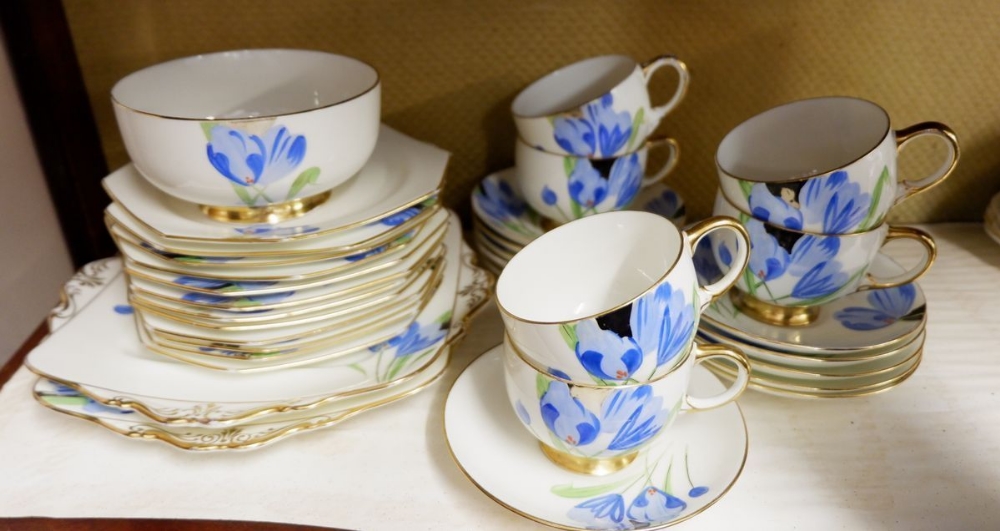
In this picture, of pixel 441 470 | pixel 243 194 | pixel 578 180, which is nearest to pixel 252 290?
pixel 243 194

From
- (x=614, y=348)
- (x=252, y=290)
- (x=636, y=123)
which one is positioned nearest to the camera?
(x=614, y=348)

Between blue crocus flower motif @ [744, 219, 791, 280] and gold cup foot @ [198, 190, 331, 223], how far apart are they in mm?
330

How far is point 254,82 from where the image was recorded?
25.7 inches

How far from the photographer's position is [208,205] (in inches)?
21.7

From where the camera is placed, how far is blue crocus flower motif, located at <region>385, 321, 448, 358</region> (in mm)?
564

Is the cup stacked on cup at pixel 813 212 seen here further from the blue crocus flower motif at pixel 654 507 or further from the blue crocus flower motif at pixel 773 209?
the blue crocus flower motif at pixel 654 507

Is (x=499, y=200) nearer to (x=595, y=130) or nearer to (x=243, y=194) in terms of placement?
(x=595, y=130)

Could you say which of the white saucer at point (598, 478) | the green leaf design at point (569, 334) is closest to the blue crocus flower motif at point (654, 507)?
the white saucer at point (598, 478)

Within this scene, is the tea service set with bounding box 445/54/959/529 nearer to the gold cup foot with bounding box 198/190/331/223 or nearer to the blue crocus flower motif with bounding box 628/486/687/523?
the blue crocus flower motif with bounding box 628/486/687/523

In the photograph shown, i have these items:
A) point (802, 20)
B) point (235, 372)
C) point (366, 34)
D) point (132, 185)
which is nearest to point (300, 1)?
point (366, 34)

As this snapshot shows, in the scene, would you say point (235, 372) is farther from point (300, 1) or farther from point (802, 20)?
point (802, 20)

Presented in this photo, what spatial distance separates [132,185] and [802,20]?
585 millimetres

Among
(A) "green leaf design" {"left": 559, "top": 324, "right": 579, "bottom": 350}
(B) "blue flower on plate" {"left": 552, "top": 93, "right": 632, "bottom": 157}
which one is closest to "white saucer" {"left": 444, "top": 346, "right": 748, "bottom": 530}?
(A) "green leaf design" {"left": 559, "top": 324, "right": 579, "bottom": 350}

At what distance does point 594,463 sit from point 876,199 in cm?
27
